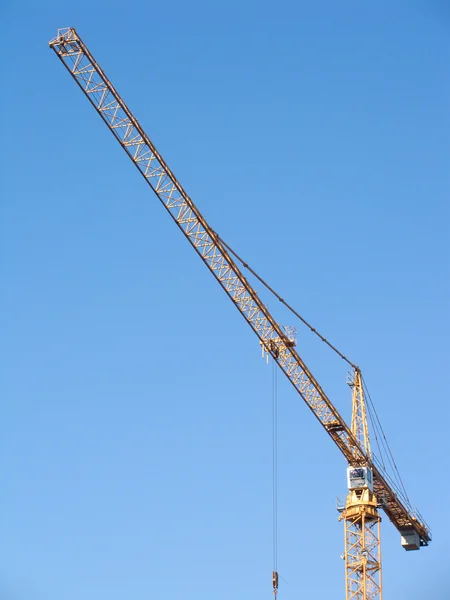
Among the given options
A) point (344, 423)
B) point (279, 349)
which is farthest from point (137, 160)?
point (344, 423)

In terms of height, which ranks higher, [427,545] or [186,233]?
[186,233]

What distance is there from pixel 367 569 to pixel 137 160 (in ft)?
131

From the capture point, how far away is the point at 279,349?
A: 112062mm

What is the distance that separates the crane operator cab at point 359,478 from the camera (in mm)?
117875

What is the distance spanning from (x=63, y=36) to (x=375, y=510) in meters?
47.9

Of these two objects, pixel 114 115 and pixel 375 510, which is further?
pixel 375 510

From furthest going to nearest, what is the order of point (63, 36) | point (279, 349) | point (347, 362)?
point (347, 362) → point (279, 349) → point (63, 36)

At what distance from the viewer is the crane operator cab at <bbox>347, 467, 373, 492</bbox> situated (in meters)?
118

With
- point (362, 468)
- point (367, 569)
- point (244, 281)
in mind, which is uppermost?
point (244, 281)

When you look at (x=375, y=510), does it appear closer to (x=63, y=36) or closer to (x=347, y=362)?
(x=347, y=362)

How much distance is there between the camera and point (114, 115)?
104750 mm

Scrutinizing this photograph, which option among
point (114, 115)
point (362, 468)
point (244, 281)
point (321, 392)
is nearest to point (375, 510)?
point (362, 468)

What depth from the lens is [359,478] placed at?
4643 inches

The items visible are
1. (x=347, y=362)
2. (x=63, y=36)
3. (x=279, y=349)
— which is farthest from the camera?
(x=347, y=362)
